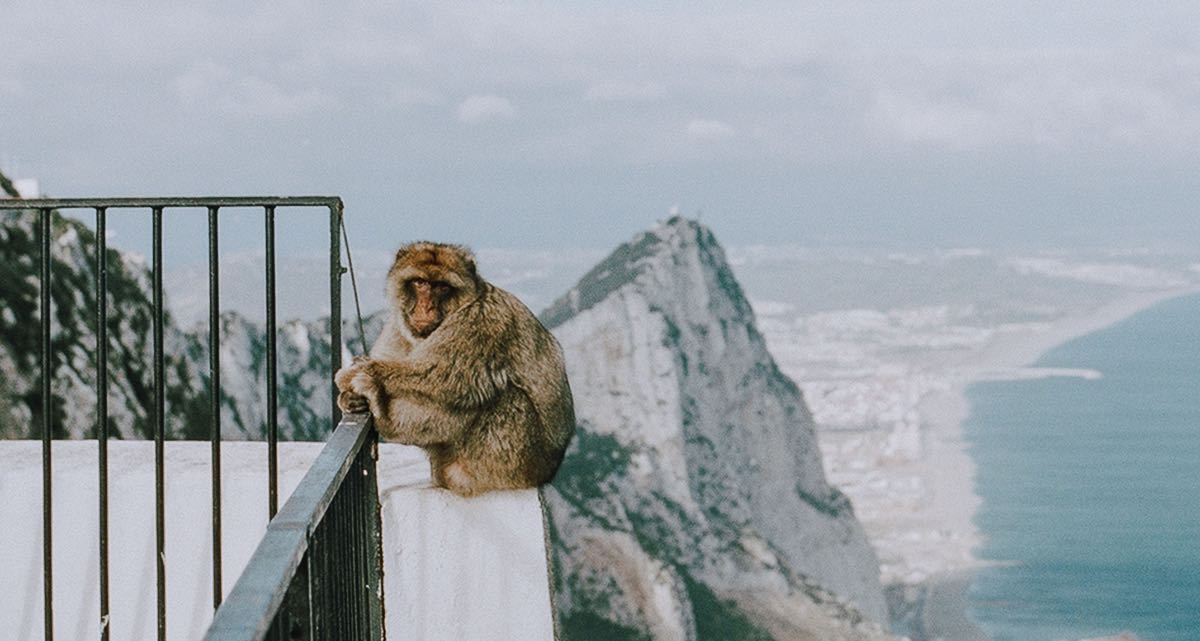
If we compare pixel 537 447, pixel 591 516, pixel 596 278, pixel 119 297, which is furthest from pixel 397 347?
pixel 596 278

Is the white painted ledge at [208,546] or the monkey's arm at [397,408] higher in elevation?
the monkey's arm at [397,408]

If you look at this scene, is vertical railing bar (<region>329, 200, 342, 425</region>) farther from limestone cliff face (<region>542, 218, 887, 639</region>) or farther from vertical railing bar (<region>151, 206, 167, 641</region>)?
limestone cliff face (<region>542, 218, 887, 639</region>)

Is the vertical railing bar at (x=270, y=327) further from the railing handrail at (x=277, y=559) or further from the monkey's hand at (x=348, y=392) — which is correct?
the railing handrail at (x=277, y=559)

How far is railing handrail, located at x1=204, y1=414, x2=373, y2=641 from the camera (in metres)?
1.49

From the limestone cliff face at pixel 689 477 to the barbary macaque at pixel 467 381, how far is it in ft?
139

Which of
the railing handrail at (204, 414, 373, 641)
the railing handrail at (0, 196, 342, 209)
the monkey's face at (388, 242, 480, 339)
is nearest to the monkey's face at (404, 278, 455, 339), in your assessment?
the monkey's face at (388, 242, 480, 339)

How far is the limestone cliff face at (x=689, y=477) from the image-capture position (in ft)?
173

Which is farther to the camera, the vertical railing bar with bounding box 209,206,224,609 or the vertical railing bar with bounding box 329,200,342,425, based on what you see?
the vertical railing bar with bounding box 329,200,342,425

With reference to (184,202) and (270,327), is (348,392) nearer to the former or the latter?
(270,327)

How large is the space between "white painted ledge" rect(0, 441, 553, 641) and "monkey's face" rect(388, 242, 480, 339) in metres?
0.41

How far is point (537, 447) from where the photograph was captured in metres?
4.00

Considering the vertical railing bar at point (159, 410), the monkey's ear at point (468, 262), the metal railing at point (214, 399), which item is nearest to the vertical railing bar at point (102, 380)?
the metal railing at point (214, 399)

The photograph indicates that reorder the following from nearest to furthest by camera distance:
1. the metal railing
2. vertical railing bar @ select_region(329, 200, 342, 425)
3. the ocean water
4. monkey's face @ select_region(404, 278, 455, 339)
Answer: the metal railing, vertical railing bar @ select_region(329, 200, 342, 425), monkey's face @ select_region(404, 278, 455, 339), the ocean water

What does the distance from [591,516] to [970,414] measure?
68.8 metres
